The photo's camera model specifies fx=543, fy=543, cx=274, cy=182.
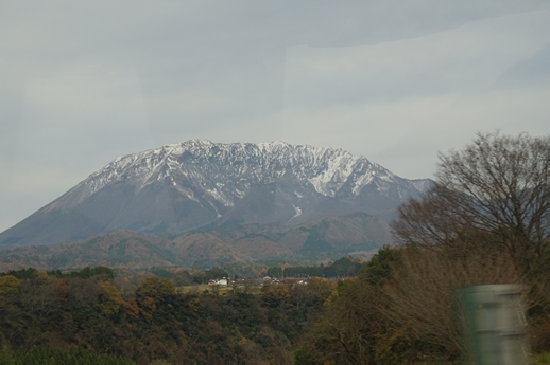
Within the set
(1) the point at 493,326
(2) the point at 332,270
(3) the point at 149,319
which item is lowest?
(3) the point at 149,319

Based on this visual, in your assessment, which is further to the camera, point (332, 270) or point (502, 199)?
point (332, 270)

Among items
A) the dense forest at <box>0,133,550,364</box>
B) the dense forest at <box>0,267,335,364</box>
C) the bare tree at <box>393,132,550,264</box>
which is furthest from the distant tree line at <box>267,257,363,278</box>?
the bare tree at <box>393,132,550,264</box>

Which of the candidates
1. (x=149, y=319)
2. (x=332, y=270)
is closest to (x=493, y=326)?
(x=149, y=319)

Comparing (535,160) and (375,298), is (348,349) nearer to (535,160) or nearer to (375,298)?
(375,298)

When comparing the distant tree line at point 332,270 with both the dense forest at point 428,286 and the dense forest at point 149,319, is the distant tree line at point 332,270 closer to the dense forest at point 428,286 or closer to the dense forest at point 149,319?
the dense forest at point 149,319

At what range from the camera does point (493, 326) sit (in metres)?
2.34

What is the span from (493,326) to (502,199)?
2246cm

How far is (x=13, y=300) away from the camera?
6738 centimetres

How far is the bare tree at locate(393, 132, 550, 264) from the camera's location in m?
22.9

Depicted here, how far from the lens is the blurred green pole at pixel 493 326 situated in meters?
2.33

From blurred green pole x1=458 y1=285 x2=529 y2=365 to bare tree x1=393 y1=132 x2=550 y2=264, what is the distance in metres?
20.9

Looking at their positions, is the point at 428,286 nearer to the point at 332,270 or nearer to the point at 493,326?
the point at 493,326

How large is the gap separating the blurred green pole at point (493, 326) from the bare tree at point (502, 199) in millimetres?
20885

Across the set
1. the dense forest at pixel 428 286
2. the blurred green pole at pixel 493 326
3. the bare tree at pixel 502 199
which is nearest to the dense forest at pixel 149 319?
the dense forest at pixel 428 286
